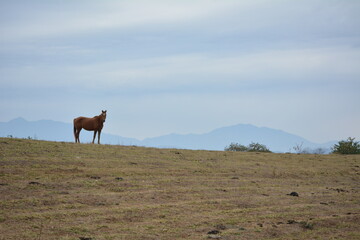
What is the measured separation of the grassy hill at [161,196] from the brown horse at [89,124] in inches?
141

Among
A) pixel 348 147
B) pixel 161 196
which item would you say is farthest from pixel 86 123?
pixel 348 147

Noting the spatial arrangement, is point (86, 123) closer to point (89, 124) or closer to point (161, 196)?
point (89, 124)

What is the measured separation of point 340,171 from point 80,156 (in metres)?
13.8

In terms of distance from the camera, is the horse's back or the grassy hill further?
the horse's back

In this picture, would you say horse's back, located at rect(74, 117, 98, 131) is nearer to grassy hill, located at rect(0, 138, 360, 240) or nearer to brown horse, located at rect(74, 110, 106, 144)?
brown horse, located at rect(74, 110, 106, 144)

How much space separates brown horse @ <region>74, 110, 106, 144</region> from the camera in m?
31.9

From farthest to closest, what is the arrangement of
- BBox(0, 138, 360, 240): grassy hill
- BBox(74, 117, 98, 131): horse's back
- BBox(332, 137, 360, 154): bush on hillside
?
BBox(332, 137, 360, 154): bush on hillside → BBox(74, 117, 98, 131): horse's back → BBox(0, 138, 360, 240): grassy hill

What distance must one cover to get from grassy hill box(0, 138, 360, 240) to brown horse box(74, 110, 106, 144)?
141 inches

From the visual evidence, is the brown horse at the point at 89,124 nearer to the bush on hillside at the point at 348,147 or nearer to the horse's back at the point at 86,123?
the horse's back at the point at 86,123

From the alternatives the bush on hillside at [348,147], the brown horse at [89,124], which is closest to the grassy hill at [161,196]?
the brown horse at [89,124]

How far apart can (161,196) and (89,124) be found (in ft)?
47.7

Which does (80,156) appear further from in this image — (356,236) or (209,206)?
(356,236)

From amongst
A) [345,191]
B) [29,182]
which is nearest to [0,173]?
[29,182]

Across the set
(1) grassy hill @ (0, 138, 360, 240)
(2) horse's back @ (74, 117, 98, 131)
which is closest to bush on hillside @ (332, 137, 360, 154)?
(1) grassy hill @ (0, 138, 360, 240)
